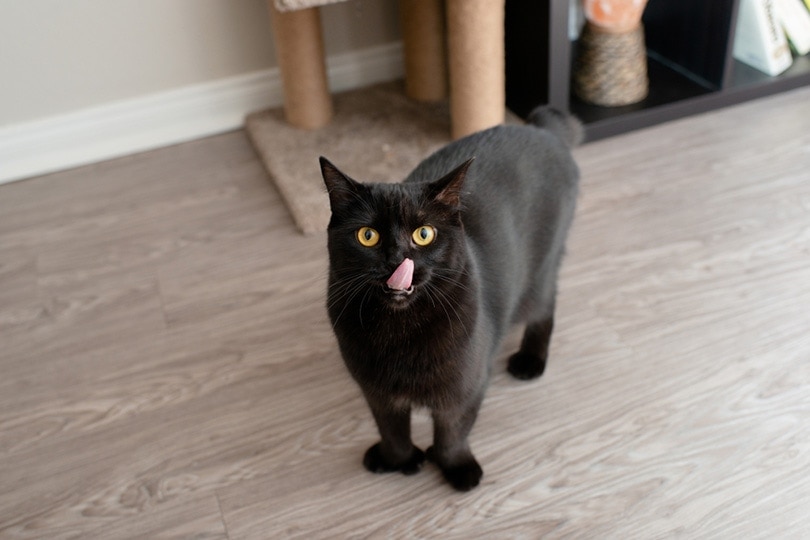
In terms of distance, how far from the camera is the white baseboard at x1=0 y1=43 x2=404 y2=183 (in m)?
2.07

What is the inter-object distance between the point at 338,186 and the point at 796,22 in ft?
5.68

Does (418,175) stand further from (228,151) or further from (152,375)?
(228,151)

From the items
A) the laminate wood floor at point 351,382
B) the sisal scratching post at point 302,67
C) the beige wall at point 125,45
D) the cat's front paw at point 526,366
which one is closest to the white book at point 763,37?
the laminate wood floor at point 351,382

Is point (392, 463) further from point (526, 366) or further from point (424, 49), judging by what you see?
point (424, 49)

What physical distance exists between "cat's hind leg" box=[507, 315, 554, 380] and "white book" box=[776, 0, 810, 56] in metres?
1.31

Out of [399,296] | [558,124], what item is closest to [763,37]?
[558,124]

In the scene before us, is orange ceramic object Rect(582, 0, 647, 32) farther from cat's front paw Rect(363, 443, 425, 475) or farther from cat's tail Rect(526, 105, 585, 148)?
cat's front paw Rect(363, 443, 425, 475)

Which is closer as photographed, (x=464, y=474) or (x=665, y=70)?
(x=464, y=474)

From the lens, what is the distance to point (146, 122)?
7.03 ft

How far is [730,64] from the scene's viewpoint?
6.61 feet

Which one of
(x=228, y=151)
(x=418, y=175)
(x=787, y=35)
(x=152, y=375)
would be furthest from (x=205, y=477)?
(x=787, y=35)

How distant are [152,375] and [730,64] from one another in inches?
63.6

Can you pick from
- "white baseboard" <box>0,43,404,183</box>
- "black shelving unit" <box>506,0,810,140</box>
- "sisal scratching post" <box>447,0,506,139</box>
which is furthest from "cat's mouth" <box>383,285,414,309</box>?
"white baseboard" <box>0,43,404,183</box>

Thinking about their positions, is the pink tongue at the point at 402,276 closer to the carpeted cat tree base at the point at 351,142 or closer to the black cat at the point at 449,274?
the black cat at the point at 449,274
